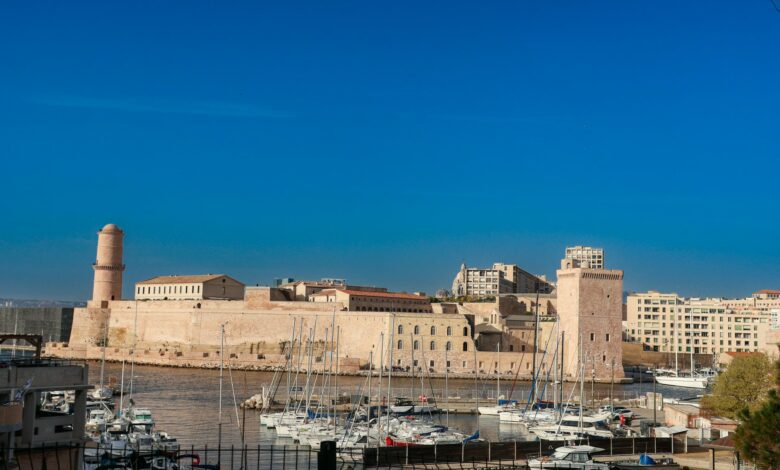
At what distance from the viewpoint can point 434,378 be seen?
39.4 meters

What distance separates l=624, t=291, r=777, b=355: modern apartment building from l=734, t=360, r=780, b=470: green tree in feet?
155

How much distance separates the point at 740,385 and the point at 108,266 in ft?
130

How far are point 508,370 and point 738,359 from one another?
2049cm

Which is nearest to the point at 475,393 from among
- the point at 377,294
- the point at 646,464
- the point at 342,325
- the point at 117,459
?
the point at 342,325

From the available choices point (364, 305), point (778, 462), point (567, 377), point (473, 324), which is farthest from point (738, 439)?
point (364, 305)

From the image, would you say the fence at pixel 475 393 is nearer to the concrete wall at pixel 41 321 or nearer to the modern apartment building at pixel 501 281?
the concrete wall at pixel 41 321

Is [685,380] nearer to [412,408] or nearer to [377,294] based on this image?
[377,294]

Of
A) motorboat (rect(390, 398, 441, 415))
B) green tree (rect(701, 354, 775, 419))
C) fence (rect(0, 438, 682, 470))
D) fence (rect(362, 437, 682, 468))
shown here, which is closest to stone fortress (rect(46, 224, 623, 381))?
motorboat (rect(390, 398, 441, 415))

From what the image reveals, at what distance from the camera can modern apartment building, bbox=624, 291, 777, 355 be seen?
56.3 m

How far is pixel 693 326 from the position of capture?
193 feet

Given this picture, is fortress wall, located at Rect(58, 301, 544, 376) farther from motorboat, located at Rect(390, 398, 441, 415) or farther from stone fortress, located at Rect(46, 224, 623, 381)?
motorboat, located at Rect(390, 398, 441, 415)

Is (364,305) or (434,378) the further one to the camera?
(364,305)

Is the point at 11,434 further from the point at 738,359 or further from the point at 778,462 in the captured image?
the point at 738,359

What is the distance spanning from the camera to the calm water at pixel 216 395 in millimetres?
21334
